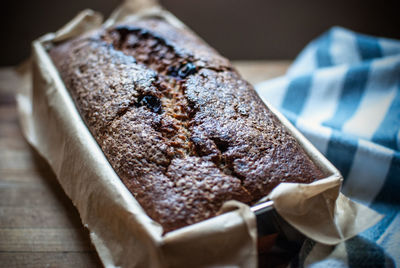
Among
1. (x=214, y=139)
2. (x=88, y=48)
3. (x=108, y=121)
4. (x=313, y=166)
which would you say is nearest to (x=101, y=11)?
(x=88, y=48)

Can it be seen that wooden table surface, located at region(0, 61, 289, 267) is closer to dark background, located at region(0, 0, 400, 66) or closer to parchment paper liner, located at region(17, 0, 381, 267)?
parchment paper liner, located at region(17, 0, 381, 267)

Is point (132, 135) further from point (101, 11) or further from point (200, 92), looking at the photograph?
point (101, 11)

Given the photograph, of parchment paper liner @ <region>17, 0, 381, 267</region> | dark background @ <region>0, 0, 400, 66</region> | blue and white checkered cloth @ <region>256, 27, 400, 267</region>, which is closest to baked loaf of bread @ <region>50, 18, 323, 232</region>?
parchment paper liner @ <region>17, 0, 381, 267</region>

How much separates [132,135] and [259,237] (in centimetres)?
46

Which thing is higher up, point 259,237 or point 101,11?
point 101,11

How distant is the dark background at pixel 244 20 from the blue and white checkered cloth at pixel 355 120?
42 centimetres

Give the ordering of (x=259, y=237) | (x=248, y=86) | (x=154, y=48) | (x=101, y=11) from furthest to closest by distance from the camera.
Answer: (x=101, y=11), (x=154, y=48), (x=248, y=86), (x=259, y=237)

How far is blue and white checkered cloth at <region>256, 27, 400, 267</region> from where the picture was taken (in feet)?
3.75

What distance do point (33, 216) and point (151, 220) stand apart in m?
0.61

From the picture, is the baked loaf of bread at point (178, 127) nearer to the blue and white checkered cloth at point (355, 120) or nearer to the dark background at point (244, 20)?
the blue and white checkered cloth at point (355, 120)

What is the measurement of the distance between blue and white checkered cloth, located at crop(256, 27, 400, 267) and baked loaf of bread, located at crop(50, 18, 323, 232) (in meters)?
0.25

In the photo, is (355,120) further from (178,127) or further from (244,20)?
(244,20)

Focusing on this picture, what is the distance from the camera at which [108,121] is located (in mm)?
1173

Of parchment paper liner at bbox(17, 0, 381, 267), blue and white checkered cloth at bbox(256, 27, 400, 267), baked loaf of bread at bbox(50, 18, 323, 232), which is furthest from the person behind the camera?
blue and white checkered cloth at bbox(256, 27, 400, 267)
